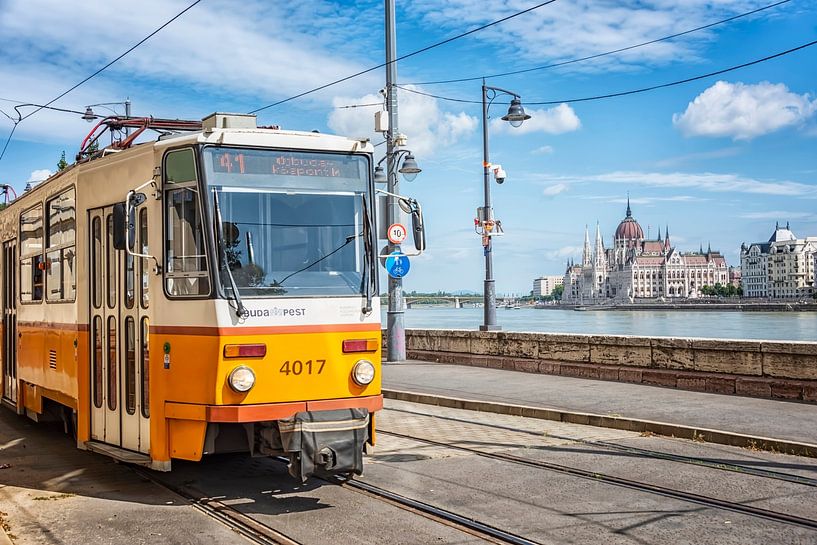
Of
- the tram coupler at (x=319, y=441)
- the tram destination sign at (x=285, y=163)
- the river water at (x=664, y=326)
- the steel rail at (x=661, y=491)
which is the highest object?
the tram destination sign at (x=285, y=163)

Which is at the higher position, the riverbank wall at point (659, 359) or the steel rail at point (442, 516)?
the riverbank wall at point (659, 359)

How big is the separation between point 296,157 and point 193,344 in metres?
1.80

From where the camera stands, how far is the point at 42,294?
34.7ft

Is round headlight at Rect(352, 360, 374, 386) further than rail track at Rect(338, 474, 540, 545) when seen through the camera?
Yes

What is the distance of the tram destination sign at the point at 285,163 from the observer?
739 centimetres

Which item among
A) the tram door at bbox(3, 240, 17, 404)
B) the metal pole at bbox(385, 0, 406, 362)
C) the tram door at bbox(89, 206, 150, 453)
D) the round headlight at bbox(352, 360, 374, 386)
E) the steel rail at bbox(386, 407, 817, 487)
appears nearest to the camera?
the round headlight at bbox(352, 360, 374, 386)

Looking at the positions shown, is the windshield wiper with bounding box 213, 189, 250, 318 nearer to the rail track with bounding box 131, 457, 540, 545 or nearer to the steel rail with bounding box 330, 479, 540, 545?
the rail track with bounding box 131, 457, 540, 545

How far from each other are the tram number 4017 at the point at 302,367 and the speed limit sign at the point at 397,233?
34.5 feet

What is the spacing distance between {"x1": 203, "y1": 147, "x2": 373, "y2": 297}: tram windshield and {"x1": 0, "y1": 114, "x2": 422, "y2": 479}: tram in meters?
0.01

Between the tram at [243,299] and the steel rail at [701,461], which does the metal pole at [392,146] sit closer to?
the steel rail at [701,461]

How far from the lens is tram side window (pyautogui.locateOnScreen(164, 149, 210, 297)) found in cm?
730

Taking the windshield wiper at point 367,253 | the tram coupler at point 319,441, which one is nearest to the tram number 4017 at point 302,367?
the tram coupler at point 319,441

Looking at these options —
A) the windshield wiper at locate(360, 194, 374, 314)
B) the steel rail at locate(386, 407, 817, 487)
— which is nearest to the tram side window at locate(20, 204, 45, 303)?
the windshield wiper at locate(360, 194, 374, 314)

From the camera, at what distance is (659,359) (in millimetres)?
15531
